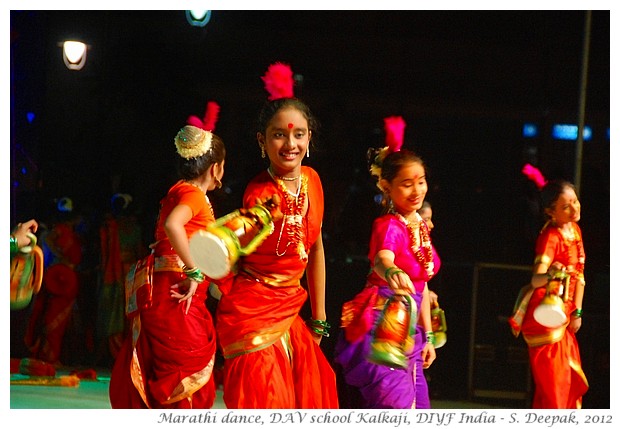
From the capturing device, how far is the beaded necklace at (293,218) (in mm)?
4957

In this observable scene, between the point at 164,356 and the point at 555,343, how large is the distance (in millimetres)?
2051

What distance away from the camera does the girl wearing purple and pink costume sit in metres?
5.34

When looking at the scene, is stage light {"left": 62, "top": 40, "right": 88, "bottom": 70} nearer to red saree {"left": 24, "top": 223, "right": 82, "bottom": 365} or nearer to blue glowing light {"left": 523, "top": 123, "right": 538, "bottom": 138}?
red saree {"left": 24, "top": 223, "right": 82, "bottom": 365}

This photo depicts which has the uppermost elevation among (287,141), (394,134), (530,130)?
(530,130)

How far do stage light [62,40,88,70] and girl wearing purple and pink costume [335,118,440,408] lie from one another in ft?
6.52

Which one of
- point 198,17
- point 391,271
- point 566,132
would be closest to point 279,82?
point 391,271

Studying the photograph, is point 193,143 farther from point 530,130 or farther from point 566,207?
point 530,130

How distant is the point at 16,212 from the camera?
6914 millimetres

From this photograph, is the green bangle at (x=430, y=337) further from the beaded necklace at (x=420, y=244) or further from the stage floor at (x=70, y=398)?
the stage floor at (x=70, y=398)

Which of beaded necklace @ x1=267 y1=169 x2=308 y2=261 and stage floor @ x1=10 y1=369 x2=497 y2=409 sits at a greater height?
beaded necklace @ x1=267 y1=169 x2=308 y2=261

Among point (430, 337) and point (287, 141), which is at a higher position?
point (287, 141)

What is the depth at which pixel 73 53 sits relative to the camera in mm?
6500

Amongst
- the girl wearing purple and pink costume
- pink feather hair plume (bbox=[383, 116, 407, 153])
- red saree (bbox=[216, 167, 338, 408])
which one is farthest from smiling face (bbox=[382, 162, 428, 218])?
red saree (bbox=[216, 167, 338, 408])

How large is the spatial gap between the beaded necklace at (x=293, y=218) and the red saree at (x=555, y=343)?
1.63 m
